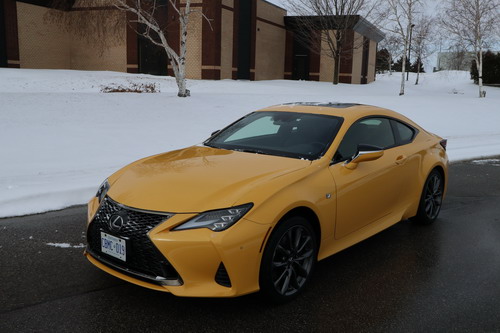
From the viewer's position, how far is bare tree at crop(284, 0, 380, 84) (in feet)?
109

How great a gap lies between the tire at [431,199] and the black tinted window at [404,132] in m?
0.54

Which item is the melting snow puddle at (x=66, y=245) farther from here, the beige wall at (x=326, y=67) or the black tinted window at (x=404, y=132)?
the beige wall at (x=326, y=67)

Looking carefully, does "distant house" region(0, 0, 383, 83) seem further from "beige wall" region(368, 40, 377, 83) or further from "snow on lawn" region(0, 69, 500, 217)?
"beige wall" region(368, 40, 377, 83)

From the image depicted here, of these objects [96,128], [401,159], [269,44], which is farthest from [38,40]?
[401,159]

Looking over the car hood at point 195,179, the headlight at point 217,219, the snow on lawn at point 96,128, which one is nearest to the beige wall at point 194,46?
the snow on lawn at point 96,128

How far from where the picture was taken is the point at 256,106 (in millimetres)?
17859

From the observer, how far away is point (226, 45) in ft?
102

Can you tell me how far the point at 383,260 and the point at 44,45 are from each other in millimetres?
30638

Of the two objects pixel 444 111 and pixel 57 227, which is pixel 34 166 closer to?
pixel 57 227

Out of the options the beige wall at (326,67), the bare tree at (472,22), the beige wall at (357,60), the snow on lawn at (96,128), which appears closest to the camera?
the snow on lawn at (96,128)

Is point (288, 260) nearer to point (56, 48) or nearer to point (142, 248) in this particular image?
point (142, 248)

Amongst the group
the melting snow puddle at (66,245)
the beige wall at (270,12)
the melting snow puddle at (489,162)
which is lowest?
the melting snow puddle at (66,245)

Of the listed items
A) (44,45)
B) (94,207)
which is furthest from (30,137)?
(44,45)

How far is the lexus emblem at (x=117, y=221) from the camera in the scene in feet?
11.0
